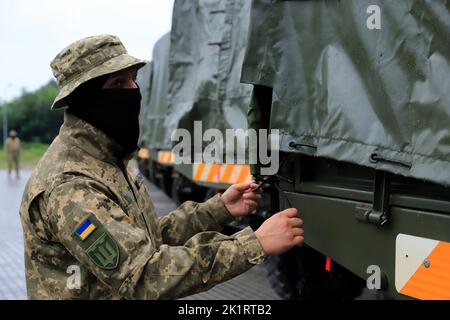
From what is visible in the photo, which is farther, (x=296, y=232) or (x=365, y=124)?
(x=365, y=124)

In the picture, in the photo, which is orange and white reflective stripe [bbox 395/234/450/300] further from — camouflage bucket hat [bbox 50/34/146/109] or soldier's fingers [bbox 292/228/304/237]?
camouflage bucket hat [bbox 50/34/146/109]

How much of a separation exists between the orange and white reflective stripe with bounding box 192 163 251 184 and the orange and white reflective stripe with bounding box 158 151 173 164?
3.48 metres

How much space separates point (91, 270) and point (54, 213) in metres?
0.22

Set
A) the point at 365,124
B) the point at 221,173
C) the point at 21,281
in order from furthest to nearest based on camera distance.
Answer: the point at 21,281 < the point at 221,173 < the point at 365,124

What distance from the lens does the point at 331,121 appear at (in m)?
2.58

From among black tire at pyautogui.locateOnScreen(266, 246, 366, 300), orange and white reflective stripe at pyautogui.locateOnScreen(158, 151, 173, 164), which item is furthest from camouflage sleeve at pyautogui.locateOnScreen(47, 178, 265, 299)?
orange and white reflective stripe at pyautogui.locateOnScreen(158, 151, 173, 164)

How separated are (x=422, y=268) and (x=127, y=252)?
102 cm

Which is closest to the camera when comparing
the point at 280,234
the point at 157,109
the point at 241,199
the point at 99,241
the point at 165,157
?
the point at 99,241

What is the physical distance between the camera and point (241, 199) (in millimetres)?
2861

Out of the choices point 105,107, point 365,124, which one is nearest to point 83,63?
point 105,107

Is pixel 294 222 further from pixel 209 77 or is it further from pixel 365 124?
pixel 209 77
